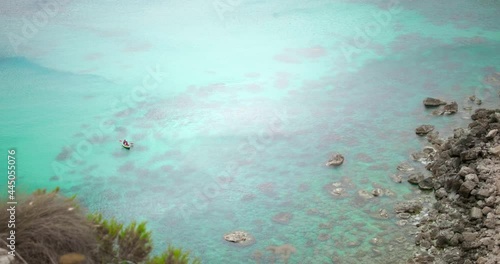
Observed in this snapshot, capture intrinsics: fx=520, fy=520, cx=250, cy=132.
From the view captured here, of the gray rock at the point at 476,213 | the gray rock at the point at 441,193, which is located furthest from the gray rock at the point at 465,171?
the gray rock at the point at 476,213

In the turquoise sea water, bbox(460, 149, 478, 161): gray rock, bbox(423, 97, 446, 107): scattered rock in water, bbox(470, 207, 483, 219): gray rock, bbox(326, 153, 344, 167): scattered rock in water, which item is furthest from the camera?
bbox(423, 97, 446, 107): scattered rock in water

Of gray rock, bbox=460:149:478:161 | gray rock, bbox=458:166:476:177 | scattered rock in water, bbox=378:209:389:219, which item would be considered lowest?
scattered rock in water, bbox=378:209:389:219

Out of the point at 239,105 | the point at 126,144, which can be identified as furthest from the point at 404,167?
the point at 126,144

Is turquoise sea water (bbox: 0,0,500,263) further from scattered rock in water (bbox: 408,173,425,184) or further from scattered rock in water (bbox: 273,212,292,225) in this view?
scattered rock in water (bbox: 408,173,425,184)

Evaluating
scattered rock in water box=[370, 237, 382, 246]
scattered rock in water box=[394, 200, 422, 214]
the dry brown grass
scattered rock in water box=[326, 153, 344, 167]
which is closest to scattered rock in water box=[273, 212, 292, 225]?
scattered rock in water box=[370, 237, 382, 246]

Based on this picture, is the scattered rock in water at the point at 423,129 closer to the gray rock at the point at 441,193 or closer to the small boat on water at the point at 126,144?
the gray rock at the point at 441,193
